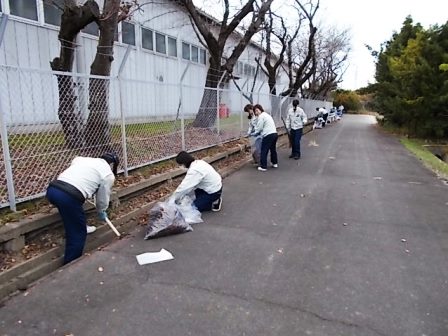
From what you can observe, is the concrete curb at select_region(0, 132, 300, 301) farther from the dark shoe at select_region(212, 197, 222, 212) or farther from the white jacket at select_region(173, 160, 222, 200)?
the dark shoe at select_region(212, 197, 222, 212)

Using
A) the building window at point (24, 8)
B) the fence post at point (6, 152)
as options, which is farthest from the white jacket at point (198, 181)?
the building window at point (24, 8)

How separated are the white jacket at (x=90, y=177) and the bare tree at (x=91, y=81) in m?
1.51

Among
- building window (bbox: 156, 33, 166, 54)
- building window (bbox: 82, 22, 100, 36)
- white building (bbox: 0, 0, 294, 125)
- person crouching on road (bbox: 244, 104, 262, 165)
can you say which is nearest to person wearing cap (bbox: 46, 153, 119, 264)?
white building (bbox: 0, 0, 294, 125)

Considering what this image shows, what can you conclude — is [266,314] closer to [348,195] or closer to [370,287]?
[370,287]

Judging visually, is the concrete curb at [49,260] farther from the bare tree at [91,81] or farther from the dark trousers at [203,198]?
the bare tree at [91,81]

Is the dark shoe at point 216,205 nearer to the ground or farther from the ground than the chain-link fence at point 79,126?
nearer to the ground

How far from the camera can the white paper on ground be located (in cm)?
388

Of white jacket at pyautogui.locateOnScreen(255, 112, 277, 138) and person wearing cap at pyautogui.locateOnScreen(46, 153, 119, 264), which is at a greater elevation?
white jacket at pyautogui.locateOnScreen(255, 112, 277, 138)

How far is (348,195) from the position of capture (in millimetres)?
6840

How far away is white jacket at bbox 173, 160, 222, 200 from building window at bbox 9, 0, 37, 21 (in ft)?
23.2

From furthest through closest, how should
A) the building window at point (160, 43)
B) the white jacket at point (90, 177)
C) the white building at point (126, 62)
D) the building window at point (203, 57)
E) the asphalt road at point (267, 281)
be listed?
the building window at point (203, 57) → the building window at point (160, 43) → the white building at point (126, 62) → the white jacket at point (90, 177) → the asphalt road at point (267, 281)

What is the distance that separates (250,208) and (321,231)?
1.36 metres

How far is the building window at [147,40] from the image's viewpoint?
1438 centimetres

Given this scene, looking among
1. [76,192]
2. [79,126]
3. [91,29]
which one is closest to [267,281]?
[76,192]
